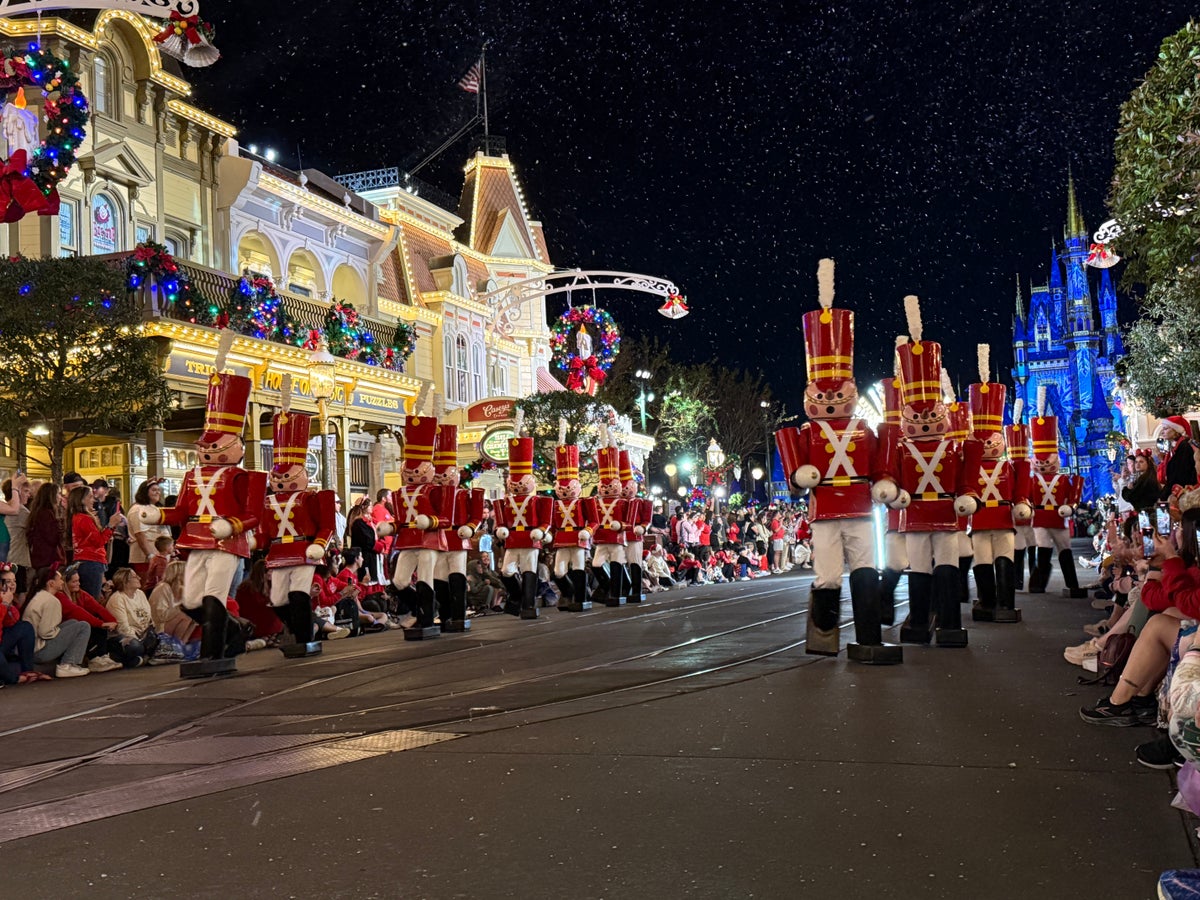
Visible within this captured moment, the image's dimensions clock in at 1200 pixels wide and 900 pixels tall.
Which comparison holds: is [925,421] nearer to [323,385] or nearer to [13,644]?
[13,644]

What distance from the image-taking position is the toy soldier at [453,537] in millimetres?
13359

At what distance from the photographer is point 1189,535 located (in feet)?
18.5

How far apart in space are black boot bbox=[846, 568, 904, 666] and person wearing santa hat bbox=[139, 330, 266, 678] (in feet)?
17.0

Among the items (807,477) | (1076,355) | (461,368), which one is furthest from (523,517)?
(1076,355)

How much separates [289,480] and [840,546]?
5.45m

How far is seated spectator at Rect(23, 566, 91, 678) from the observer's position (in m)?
10.8

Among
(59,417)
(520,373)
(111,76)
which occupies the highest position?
(111,76)

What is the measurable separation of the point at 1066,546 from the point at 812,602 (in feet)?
25.7

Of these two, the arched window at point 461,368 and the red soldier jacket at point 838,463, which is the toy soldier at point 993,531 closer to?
the red soldier jacket at point 838,463

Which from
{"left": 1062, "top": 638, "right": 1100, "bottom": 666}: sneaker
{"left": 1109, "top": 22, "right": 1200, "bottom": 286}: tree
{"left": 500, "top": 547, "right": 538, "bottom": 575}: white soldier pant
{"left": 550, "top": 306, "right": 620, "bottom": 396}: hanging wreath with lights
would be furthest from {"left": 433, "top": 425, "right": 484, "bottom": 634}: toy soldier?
{"left": 550, "top": 306, "right": 620, "bottom": 396}: hanging wreath with lights

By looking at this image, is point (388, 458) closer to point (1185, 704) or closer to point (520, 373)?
point (520, 373)

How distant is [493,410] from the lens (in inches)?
1110

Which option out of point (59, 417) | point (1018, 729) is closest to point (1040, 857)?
point (1018, 729)

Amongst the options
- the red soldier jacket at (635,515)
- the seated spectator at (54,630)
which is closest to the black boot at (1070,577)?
the red soldier jacket at (635,515)
